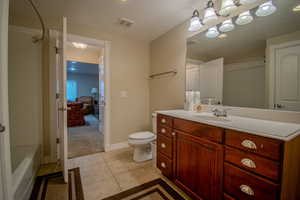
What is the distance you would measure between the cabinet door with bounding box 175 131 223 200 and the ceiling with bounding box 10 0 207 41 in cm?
174

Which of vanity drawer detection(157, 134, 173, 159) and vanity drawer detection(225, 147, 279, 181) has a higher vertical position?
vanity drawer detection(225, 147, 279, 181)

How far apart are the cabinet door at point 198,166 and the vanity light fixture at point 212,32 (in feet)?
4.61

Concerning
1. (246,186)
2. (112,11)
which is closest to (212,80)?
(246,186)

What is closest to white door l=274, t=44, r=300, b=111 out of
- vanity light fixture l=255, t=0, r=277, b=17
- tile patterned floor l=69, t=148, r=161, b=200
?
vanity light fixture l=255, t=0, r=277, b=17

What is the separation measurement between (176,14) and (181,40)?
41 centimetres

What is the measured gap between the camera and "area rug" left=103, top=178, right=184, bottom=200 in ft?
4.68

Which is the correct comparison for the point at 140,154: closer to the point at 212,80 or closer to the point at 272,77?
the point at 212,80

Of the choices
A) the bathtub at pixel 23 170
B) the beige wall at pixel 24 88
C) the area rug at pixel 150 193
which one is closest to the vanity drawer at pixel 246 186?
the area rug at pixel 150 193

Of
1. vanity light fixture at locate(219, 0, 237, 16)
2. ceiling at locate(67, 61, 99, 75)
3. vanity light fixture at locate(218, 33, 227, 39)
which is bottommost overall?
vanity light fixture at locate(218, 33, 227, 39)

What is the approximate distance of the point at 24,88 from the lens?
2027mm

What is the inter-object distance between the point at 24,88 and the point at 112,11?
1834 millimetres

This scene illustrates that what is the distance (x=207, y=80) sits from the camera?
1893 mm

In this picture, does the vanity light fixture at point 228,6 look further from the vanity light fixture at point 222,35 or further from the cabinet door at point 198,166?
the cabinet door at point 198,166

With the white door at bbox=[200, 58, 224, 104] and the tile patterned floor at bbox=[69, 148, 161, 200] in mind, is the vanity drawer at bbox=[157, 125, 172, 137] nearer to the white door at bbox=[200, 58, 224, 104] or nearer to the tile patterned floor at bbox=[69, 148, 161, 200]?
the tile patterned floor at bbox=[69, 148, 161, 200]
